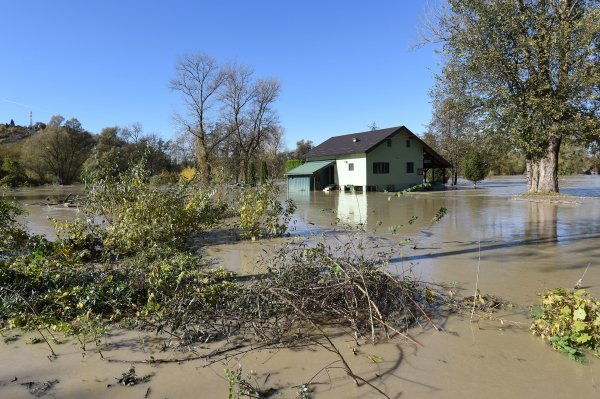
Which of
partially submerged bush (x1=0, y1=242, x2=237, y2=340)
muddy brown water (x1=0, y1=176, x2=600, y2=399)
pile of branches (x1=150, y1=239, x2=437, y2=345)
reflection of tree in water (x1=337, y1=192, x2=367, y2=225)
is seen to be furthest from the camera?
reflection of tree in water (x1=337, y1=192, x2=367, y2=225)

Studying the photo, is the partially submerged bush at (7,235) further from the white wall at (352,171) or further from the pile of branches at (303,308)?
the white wall at (352,171)

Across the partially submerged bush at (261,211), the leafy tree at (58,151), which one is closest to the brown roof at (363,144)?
the partially submerged bush at (261,211)

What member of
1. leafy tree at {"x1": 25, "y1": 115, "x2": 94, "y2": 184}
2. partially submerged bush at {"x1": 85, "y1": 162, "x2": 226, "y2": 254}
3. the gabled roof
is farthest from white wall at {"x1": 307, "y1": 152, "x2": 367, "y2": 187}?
leafy tree at {"x1": 25, "y1": 115, "x2": 94, "y2": 184}

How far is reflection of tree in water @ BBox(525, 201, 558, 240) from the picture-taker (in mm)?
10773

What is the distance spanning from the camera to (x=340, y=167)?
3706 centimetres

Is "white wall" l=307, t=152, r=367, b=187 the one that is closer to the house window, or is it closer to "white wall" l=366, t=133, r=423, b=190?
"white wall" l=366, t=133, r=423, b=190

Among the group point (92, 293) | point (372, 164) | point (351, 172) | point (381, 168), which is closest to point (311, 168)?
point (351, 172)

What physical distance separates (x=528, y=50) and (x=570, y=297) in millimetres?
21698

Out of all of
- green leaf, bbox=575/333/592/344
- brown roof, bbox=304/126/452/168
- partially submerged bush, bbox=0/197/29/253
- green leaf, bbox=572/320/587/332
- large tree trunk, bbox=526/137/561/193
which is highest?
brown roof, bbox=304/126/452/168

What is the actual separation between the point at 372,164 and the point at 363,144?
2122mm

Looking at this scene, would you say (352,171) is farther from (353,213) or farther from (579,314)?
(579,314)

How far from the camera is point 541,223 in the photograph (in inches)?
517

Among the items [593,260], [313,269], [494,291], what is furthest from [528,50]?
[313,269]

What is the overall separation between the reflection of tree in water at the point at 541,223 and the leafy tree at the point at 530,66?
6173 mm
